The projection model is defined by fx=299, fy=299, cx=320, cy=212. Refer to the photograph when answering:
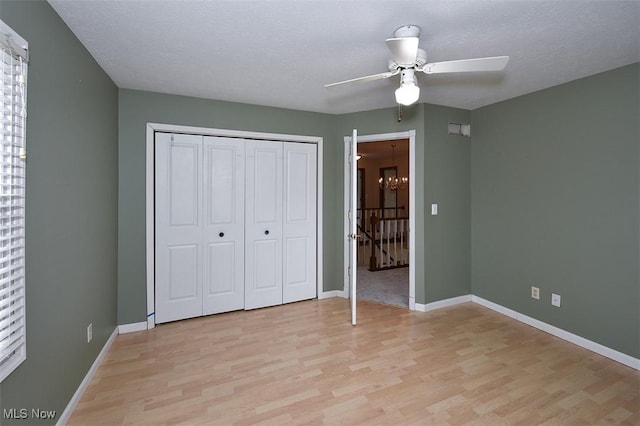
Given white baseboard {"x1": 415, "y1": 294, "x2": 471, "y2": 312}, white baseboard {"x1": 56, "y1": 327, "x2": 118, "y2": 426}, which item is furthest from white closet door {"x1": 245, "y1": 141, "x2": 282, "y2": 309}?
white baseboard {"x1": 415, "y1": 294, "x2": 471, "y2": 312}

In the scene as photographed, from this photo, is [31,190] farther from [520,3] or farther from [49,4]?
[520,3]

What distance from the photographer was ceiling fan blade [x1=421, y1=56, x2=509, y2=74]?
177cm

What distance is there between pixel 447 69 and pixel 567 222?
205 centimetres

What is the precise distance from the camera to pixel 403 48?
5.63ft

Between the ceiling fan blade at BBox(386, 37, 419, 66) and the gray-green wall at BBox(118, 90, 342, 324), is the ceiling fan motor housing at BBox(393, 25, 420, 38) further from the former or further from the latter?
the gray-green wall at BBox(118, 90, 342, 324)

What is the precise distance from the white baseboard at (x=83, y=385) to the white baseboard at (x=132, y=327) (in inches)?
6.2

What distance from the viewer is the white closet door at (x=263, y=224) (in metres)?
3.51

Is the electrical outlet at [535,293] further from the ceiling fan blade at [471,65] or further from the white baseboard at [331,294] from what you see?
the ceiling fan blade at [471,65]

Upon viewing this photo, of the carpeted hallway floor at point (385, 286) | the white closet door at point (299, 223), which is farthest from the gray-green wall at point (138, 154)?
the carpeted hallway floor at point (385, 286)

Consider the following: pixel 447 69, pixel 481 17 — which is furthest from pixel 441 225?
pixel 481 17

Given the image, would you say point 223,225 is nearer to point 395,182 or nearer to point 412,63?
point 412,63

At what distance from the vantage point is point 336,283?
13.1 ft

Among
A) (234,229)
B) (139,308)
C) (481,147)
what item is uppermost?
(481,147)

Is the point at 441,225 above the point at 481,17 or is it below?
below
